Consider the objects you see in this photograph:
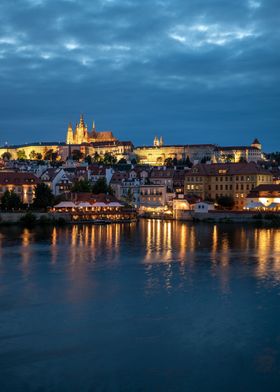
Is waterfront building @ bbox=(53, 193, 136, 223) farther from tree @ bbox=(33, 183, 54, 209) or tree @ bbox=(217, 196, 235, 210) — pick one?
tree @ bbox=(217, 196, 235, 210)

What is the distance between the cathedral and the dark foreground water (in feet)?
381

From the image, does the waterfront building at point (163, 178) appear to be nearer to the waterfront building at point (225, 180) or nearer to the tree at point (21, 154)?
the waterfront building at point (225, 180)

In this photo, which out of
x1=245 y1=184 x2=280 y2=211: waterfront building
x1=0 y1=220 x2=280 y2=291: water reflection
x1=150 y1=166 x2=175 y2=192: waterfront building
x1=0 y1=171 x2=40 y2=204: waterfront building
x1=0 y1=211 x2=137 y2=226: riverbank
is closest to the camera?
x1=0 y1=220 x2=280 y2=291: water reflection

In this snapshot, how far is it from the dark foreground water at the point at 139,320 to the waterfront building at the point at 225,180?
2795 cm

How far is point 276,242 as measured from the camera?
29641mm

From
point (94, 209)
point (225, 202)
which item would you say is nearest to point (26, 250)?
point (94, 209)

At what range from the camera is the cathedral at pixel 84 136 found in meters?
140

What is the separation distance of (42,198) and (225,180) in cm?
1825

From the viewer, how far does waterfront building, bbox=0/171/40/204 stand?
49.8 meters

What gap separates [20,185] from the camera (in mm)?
50125

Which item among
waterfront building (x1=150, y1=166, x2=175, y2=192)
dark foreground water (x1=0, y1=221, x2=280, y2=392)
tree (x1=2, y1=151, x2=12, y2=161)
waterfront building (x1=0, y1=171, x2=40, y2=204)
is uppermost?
tree (x1=2, y1=151, x2=12, y2=161)

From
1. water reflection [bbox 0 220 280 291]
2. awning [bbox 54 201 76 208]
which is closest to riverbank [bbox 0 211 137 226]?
awning [bbox 54 201 76 208]

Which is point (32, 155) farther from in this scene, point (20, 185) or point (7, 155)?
point (20, 185)

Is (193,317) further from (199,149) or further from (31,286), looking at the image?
(199,149)
